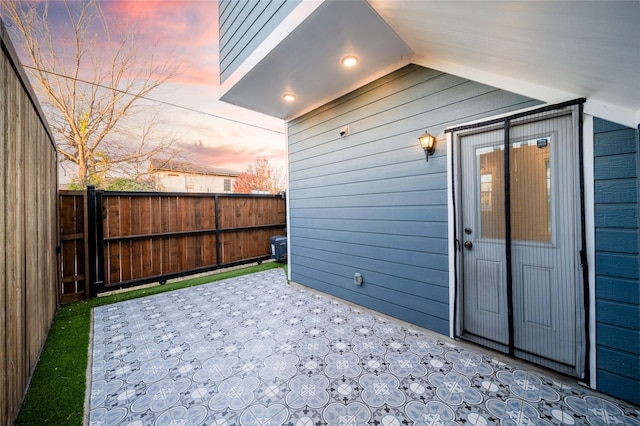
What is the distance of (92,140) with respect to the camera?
7.26 m

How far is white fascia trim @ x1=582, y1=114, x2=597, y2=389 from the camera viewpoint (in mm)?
1759

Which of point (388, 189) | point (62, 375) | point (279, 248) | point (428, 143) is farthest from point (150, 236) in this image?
point (428, 143)

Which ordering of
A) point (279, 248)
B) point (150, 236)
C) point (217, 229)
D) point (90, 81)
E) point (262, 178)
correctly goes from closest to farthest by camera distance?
point (150, 236)
point (217, 229)
point (279, 248)
point (90, 81)
point (262, 178)

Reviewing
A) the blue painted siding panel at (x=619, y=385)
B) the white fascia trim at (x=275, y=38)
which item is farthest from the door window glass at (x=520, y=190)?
the white fascia trim at (x=275, y=38)

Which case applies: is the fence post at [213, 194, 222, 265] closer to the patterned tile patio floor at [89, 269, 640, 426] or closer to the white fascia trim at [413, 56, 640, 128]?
the patterned tile patio floor at [89, 269, 640, 426]

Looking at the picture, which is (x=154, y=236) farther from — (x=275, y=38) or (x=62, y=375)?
(x=275, y=38)

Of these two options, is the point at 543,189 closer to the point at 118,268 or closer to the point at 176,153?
the point at 118,268

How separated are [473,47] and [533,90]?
2.04 ft

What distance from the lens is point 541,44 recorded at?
1.44m

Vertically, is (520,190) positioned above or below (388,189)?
below

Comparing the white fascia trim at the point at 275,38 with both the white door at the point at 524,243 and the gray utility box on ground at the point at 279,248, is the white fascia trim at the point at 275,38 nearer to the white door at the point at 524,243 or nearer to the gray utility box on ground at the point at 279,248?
the white door at the point at 524,243

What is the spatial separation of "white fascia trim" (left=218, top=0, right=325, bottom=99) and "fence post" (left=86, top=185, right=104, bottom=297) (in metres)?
3.02

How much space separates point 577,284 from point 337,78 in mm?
3126

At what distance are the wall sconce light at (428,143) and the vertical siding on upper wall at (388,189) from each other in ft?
0.22
